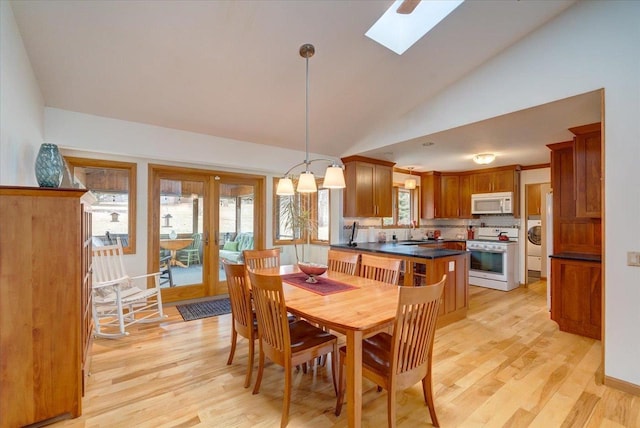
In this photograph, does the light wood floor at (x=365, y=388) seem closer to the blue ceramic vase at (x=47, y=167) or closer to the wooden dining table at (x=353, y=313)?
the wooden dining table at (x=353, y=313)

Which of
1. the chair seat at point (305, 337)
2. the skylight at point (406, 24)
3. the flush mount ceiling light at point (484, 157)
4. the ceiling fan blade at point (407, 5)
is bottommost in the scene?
the chair seat at point (305, 337)

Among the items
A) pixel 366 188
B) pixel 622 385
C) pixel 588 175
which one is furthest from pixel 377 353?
pixel 366 188

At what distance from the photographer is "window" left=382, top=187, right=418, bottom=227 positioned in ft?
19.7

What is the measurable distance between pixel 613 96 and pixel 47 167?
163 inches

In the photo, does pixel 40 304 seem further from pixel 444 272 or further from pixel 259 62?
pixel 444 272

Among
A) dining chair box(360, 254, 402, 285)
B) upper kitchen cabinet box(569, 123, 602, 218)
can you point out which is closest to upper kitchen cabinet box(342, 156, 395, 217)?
dining chair box(360, 254, 402, 285)

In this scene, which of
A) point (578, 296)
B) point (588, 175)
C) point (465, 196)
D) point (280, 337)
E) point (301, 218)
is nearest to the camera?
point (280, 337)

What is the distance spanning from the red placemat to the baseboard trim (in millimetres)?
2089

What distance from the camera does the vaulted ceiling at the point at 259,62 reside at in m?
2.14

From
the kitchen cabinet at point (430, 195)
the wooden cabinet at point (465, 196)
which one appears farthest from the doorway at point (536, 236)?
the kitchen cabinet at point (430, 195)

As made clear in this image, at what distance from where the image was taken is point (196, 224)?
4523 millimetres

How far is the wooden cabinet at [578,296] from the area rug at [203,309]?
4.08 metres

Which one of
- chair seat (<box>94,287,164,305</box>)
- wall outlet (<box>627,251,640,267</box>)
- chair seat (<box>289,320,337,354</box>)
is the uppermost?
wall outlet (<box>627,251,640,267</box>)

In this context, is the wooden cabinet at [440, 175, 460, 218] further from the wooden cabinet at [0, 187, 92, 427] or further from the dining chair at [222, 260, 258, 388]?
the wooden cabinet at [0, 187, 92, 427]
